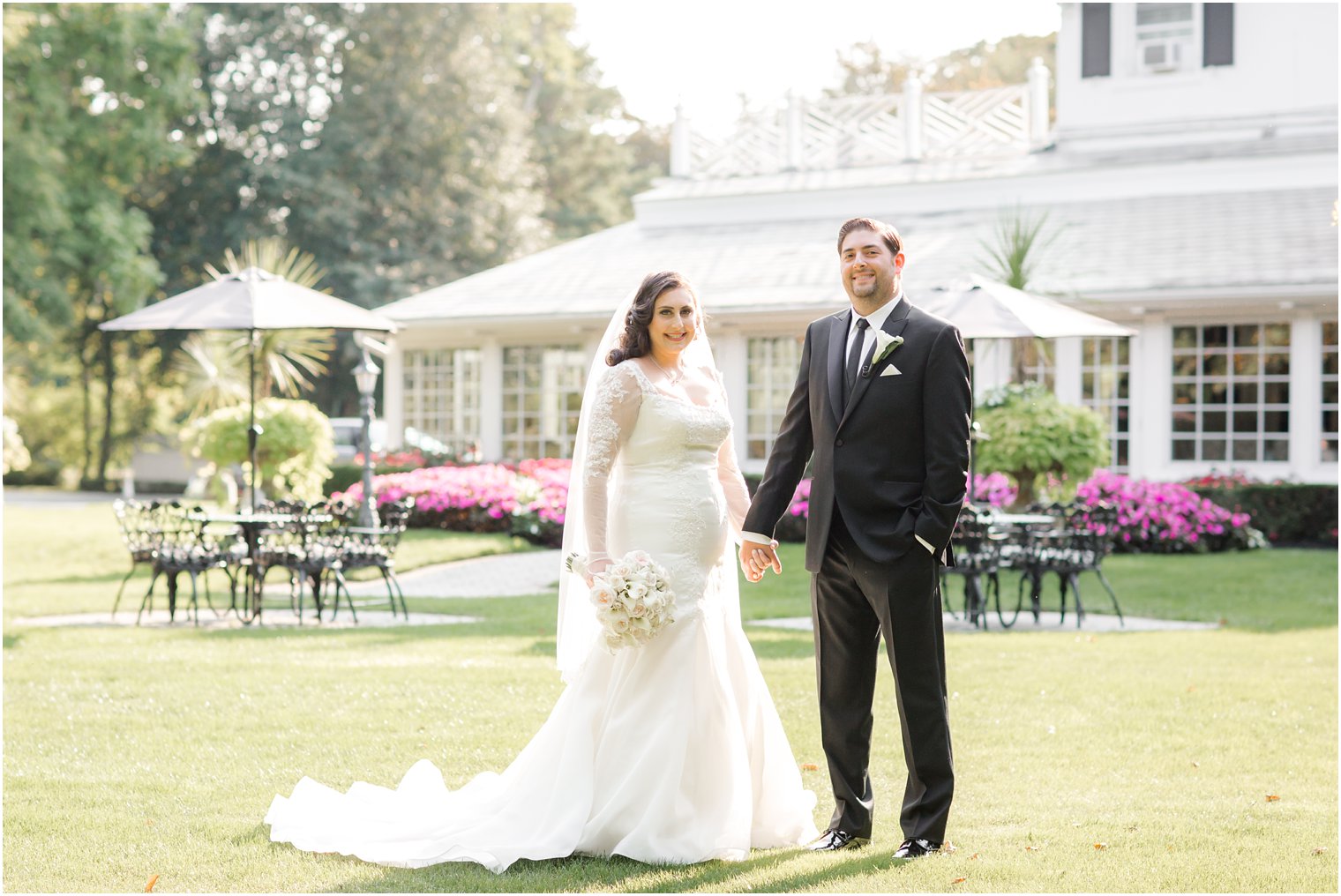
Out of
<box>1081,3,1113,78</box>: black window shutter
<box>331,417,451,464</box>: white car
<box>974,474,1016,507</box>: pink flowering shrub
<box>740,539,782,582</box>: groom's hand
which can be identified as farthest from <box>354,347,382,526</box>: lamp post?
<box>1081,3,1113,78</box>: black window shutter

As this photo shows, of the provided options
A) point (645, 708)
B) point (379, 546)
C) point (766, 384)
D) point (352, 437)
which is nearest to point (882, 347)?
point (645, 708)

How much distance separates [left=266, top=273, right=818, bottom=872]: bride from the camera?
496cm

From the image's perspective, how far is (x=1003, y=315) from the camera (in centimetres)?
1076

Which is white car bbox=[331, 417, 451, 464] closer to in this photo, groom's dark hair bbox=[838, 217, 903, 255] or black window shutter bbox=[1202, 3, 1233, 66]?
black window shutter bbox=[1202, 3, 1233, 66]

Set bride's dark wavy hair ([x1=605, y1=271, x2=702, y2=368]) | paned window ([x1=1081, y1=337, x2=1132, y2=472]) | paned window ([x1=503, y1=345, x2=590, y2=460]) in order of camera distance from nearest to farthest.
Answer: bride's dark wavy hair ([x1=605, y1=271, x2=702, y2=368]) → paned window ([x1=1081, y1=337, x2=1132, y2=472]) → paned window ([x1=503, y1=345, x2=590, y2=460])

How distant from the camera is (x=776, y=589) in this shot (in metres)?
13.8

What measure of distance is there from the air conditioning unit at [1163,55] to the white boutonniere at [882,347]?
1841 centimetres

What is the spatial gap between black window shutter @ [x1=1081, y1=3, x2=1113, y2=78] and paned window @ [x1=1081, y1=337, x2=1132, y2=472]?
511 centimetres

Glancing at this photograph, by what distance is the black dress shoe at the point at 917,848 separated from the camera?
193 inches

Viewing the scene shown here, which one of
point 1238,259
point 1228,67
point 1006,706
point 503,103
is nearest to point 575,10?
point 503,103

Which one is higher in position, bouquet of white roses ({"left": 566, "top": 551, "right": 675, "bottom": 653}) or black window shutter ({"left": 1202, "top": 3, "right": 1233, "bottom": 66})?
black window shutter ({"left": 1202, "top": 3, "right": 1233, "bottom": 66})

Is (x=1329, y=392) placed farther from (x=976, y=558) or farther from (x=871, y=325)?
(x=871, y=325)

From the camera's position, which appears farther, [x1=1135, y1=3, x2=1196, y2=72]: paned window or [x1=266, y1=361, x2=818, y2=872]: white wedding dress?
[x1=1135, y1=3, x2=1196, y2=72]: paned window

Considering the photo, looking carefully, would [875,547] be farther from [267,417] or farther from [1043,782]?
[267,417]
